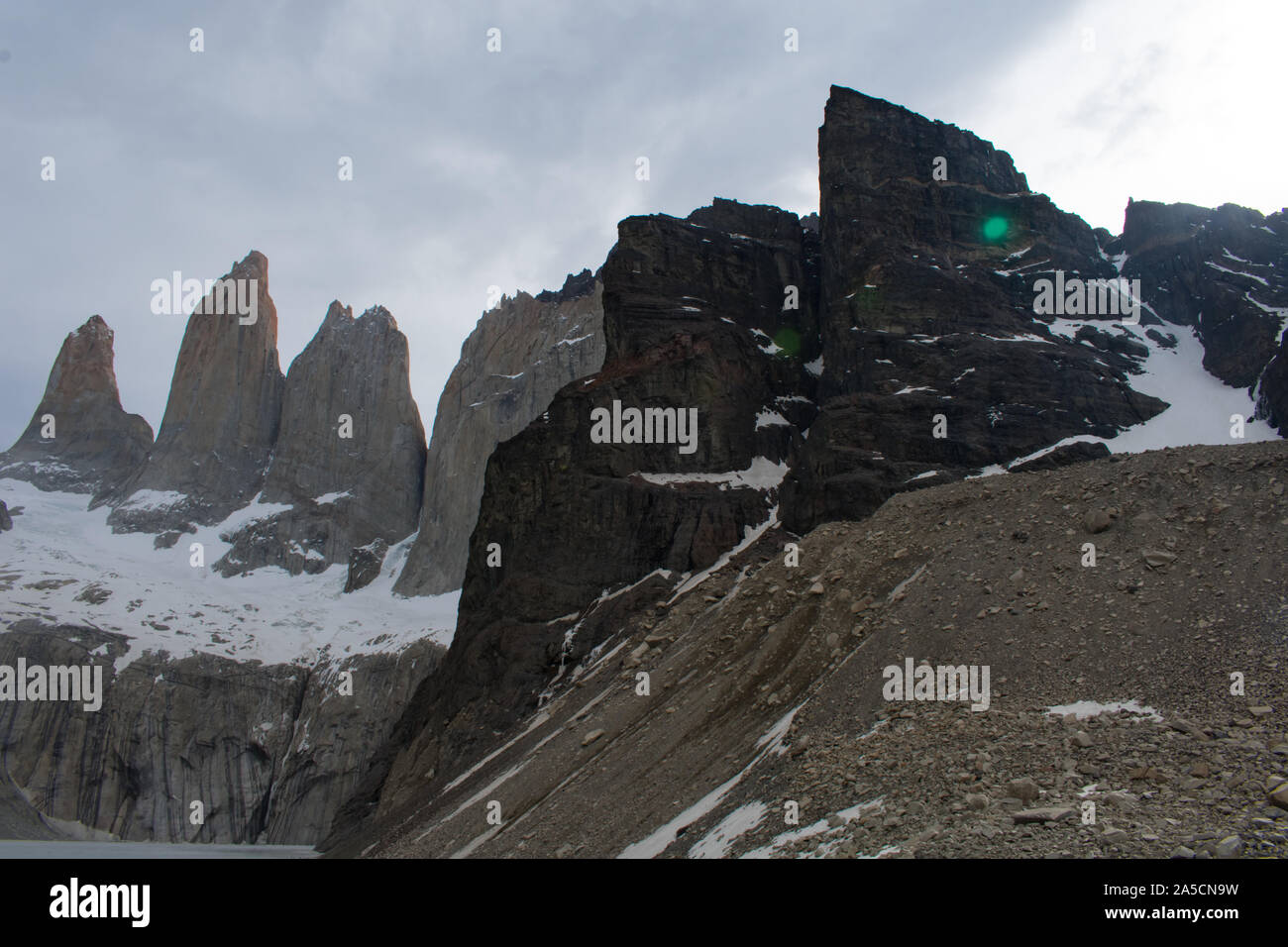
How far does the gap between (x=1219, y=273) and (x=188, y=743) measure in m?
107

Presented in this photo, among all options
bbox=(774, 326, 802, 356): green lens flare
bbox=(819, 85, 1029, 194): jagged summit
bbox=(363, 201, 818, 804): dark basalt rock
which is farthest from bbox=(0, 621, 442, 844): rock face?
bbox=(819, 85, 1029, 194): jagged summit

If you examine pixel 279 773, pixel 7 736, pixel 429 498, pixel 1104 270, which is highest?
pixel 1104 270

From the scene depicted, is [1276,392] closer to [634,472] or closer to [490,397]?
[634,472]

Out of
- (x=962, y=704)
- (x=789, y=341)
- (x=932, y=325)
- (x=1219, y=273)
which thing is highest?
(x=1219, y=273)

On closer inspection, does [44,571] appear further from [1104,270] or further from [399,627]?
[1104,270]

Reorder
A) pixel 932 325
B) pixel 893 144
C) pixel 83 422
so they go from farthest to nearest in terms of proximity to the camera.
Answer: pixel 83 422 → pixel 893 144 → pixel 932 325

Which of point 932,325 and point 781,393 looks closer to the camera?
point 932,325

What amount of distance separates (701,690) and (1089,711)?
14.3 m

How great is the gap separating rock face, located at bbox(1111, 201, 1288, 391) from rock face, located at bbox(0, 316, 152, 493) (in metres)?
145

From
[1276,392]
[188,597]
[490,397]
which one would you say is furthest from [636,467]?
[188,597]

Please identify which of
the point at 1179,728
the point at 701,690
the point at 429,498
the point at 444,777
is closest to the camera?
the point at 1179,728

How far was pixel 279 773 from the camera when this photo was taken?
9031 centimetres

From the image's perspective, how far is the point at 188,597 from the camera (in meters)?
108
